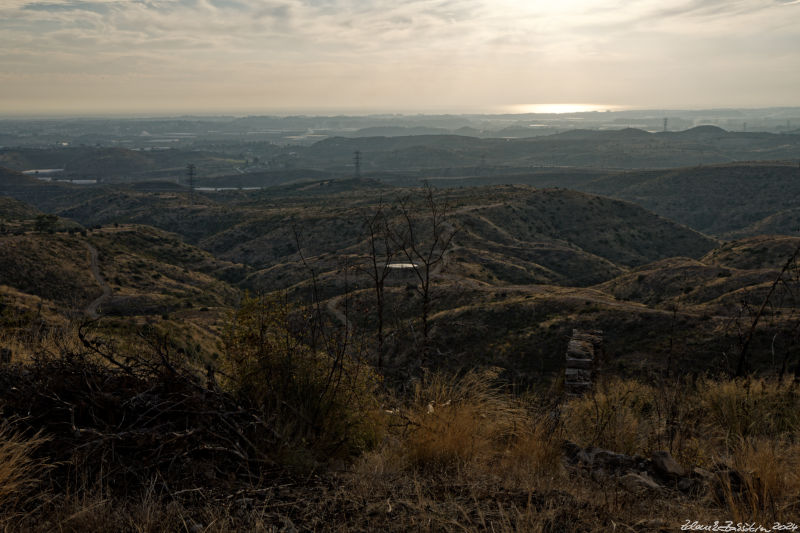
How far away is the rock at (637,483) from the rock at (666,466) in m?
0.29

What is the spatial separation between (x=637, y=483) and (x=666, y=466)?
692 mm

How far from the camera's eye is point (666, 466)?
5.79m

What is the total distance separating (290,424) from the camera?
5508 millimetres

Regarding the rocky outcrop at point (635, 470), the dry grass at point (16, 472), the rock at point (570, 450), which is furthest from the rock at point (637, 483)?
the dry grass at point (16, 472)

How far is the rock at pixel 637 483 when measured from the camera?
5.26m

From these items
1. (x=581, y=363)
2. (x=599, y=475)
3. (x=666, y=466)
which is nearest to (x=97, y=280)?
(x=581, y=363)

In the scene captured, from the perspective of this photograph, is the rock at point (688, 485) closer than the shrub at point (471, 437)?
Yes

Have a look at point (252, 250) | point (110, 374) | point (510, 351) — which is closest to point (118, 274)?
point (252, 250)

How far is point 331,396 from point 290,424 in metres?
0.71

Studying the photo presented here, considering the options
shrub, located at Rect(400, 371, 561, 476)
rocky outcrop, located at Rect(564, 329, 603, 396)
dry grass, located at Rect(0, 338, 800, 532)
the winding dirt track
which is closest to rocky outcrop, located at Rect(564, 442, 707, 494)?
dry grass, located at Rect(0, 338, 800, 532)

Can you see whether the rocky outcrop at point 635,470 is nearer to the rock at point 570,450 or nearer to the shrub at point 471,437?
the rock at point 570,450

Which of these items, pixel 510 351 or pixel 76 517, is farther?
pixel 510 351

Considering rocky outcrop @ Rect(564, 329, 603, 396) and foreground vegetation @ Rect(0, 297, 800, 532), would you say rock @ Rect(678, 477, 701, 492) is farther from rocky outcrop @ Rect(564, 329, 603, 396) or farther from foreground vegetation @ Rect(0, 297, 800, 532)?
rocky outcrop @ Rect(564, 329, 603, 396)

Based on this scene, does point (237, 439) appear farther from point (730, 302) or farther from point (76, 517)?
point (730, 302)
